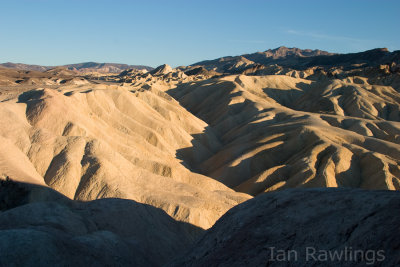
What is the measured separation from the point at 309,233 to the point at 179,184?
13.2 metres

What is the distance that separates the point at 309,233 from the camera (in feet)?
19.5

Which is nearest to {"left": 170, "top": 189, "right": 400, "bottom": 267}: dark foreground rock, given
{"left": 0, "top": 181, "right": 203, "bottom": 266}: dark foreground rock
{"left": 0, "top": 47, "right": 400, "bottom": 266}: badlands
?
{"left": 0, "top": 47, "right": 400, "bottom": 266}: badlands

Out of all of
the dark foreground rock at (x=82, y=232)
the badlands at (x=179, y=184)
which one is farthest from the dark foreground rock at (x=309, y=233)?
the dark foreground rock at (x=82, y=232)

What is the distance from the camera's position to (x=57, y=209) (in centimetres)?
1123

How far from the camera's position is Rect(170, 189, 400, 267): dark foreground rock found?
16.5ft

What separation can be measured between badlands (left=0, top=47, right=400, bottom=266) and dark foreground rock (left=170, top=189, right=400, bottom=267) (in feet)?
0.09

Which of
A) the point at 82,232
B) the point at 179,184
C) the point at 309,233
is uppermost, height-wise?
the point at 309,233

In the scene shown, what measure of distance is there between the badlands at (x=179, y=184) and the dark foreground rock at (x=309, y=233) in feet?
0.09

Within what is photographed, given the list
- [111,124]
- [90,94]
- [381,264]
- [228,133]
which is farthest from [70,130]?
[228,133]

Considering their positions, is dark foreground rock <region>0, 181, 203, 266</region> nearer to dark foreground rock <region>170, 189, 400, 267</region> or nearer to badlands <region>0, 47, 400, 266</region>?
badlands <region>0, 47, 400, 266</region>

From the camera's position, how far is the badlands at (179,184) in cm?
647

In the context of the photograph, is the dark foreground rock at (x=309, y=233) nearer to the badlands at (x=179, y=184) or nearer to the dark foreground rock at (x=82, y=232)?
the badlands at (x=179, y=184)

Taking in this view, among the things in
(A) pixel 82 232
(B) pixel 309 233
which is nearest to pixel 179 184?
(A) pixel 82 232

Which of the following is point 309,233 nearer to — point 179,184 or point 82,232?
point 82,232
